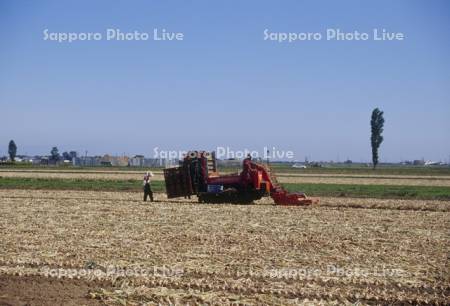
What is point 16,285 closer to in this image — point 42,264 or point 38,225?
point 42,264

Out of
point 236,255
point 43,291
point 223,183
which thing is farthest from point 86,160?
point 43,291

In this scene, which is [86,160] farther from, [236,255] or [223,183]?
[236,255]

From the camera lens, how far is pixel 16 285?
438 inches

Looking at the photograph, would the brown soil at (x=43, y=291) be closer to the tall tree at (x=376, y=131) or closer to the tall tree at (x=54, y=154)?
the tall tree at (x=376, y=131)

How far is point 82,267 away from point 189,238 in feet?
15.7

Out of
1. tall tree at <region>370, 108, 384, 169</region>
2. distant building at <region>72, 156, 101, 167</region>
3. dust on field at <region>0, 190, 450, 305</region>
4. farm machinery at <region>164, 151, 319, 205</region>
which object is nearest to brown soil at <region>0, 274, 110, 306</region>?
dust on field at <region>0, 190, 450, 305</region>

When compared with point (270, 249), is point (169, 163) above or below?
above

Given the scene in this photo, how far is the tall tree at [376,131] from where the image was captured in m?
119

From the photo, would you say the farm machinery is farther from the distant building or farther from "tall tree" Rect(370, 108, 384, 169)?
the distant building

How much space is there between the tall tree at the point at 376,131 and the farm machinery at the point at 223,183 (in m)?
92.1

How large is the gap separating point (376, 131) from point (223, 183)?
9603cm

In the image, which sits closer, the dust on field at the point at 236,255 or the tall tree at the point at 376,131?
the dust on field at the point at 236,255

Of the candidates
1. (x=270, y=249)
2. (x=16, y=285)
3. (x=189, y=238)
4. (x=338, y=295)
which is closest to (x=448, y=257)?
(x=270, y=249)

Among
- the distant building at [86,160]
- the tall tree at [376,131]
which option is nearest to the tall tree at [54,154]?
the distant building at [86,160]
